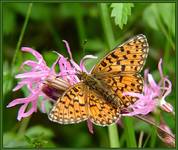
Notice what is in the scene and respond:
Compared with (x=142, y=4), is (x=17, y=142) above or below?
below

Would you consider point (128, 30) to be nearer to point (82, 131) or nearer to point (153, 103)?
point (82, 131)

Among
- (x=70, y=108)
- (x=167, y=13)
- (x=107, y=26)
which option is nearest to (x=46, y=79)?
(x=70, y=108)

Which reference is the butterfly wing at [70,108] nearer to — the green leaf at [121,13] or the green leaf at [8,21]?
the green leaf at [121,13]

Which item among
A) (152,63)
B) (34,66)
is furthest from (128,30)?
(34,66)

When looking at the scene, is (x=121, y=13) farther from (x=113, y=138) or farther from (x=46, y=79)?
(x=113, y=138)

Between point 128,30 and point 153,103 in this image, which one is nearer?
point 153,103

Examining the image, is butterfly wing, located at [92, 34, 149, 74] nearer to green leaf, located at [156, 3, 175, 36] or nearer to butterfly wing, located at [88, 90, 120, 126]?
butterfly wing, located at [88, 90, 120, 126]

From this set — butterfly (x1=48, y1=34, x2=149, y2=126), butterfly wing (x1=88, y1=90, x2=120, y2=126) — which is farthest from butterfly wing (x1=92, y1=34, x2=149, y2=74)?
butterfly wing (x1=88, y1=90, x2=120, y2=126)
